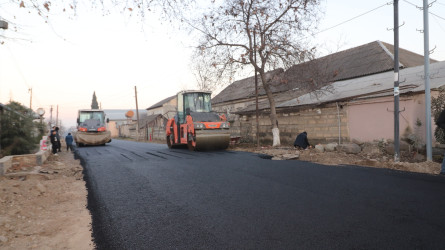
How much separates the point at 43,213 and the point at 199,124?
8.04 metres

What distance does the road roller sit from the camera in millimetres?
12156

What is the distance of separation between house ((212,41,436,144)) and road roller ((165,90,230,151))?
392cm

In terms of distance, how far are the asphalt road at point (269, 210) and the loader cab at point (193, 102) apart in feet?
21.9

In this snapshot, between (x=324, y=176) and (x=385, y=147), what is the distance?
5411 mm

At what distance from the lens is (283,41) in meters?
13.8

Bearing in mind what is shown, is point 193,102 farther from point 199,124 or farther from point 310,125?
point 310,125

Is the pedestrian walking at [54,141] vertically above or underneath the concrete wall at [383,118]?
underneath

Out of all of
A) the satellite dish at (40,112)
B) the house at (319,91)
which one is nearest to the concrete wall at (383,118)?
the house at (319,91)

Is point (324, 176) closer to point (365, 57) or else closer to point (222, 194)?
point (222, 194)

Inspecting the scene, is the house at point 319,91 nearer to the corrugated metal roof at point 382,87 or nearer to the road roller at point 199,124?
the corrugated metal roof at point 382,87

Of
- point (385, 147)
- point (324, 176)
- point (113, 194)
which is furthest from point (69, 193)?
point (385, 147)

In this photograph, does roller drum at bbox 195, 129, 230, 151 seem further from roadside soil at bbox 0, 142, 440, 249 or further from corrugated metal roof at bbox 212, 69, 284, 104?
corrugated metal roof at bbox 212, 69, 284, 104

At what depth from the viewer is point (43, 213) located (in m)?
4.30

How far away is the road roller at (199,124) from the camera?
39.9 feet
